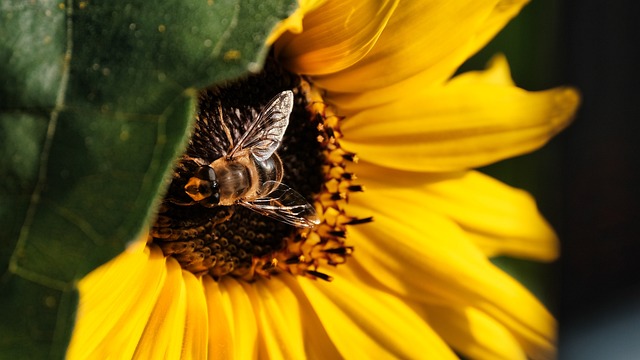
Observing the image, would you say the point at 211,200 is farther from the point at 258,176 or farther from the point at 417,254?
the point at 417,254

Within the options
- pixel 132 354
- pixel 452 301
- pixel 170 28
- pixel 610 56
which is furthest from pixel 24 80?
pixel 610 56

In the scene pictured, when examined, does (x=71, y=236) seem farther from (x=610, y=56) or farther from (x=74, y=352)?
(x=610, y=56)

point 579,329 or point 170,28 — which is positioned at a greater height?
point 170,28

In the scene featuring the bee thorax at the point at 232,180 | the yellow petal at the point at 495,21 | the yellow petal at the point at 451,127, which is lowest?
the bee thorax at the point at 232,180

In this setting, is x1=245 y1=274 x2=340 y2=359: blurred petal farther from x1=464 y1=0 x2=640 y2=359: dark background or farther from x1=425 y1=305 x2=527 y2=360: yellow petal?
x1=464 y1=0 x2=640 y2=359: dark background

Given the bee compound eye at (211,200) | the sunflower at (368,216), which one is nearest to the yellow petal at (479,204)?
the sunflower at (368,216)

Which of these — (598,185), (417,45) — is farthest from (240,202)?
(598,185)

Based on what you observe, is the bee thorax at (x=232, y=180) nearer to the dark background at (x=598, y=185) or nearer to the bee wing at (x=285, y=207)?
the bee wing at (x=285, y=207)

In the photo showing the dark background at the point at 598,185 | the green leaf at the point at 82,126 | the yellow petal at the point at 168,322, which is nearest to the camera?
the green leaf at the point at 82,126
